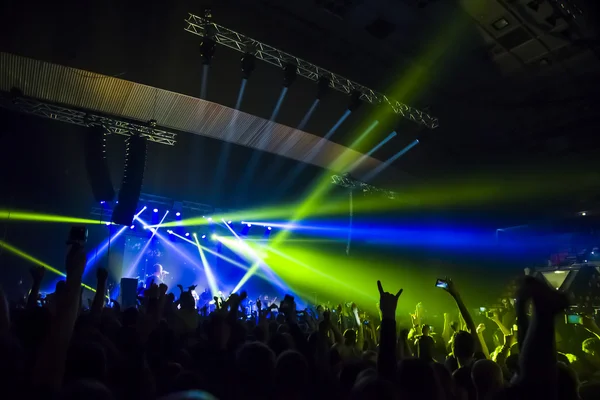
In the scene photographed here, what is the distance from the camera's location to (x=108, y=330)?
294cm

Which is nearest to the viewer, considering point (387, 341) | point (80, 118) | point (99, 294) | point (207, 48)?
point (387, 341)

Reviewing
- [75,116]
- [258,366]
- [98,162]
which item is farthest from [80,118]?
A: [258,366]

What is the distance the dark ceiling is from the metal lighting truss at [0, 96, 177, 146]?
109 centimetres

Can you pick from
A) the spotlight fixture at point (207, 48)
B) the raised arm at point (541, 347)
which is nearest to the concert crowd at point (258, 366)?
the raised arm at point (541, 347)

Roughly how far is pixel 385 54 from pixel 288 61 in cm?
225

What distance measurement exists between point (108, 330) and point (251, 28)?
576 centimetres

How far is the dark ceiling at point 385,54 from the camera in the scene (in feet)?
20.8

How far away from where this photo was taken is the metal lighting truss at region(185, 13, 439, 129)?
6.17 meters

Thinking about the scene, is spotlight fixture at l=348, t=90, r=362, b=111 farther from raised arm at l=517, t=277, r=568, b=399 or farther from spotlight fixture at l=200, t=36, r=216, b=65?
raised arm at l=517, t=277, r=568, b=399

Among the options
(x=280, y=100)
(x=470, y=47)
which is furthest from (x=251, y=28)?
(x=470, y=47)

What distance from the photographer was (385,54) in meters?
7.94

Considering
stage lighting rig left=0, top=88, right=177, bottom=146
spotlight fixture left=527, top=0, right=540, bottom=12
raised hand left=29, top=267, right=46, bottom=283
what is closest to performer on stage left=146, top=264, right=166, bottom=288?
stage lighting rig left=0, top=88, right=177, bottom=146

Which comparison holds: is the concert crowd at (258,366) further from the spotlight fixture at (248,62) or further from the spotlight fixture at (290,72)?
the spotlight fixture at (290,72)

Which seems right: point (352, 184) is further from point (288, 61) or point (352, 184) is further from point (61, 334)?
point (61, 334)
